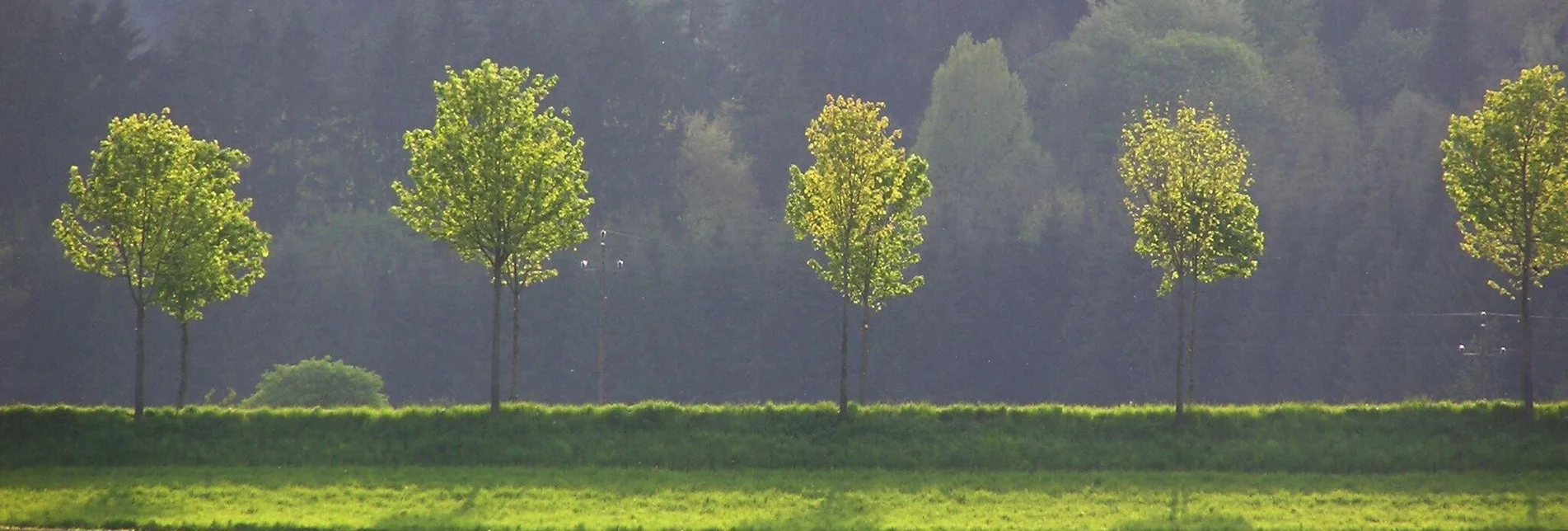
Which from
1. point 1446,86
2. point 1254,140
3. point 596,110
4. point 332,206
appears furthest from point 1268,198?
point 332,206

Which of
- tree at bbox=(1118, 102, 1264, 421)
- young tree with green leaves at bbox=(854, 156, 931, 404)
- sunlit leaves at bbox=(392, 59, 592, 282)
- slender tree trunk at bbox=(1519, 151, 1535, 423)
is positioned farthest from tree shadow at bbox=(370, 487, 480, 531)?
slender tree trunk at bbox=(1519, 151, 1535, 423)

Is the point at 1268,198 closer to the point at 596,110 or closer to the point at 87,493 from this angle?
the point at 596,110

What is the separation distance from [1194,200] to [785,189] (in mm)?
63850

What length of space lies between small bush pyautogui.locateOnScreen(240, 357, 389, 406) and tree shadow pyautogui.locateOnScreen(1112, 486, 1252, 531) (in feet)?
114

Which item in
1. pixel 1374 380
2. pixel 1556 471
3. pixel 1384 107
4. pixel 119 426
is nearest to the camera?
pixel 1556 471

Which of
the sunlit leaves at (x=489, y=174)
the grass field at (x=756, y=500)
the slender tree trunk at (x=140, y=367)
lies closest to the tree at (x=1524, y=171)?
the grass field at (x=756, y=500)

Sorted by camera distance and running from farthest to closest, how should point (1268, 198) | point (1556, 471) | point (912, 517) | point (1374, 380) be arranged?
point (1268, 198)
point (1374, 380)
point (1556, 471)
point (912, 517)

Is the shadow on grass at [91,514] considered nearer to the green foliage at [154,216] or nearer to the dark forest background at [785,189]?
the green foliage at [154,216]

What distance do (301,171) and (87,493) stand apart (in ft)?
248

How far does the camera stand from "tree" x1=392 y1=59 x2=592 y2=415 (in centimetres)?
4466

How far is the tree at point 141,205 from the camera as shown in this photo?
44.9 metres

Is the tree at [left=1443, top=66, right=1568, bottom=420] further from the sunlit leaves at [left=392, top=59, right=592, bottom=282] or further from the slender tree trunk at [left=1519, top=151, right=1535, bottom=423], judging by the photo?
the sunlit leaves at [left=392, top=59, right=592, bottom=282]

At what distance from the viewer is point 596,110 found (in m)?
106

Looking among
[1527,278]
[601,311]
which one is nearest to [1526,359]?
[1527,278]
